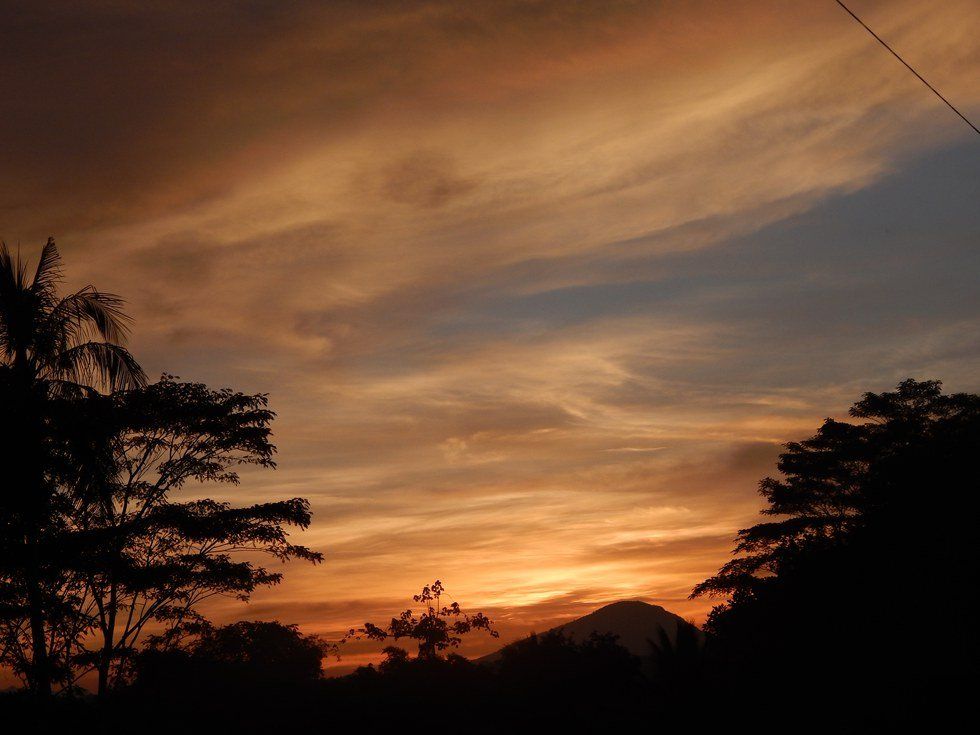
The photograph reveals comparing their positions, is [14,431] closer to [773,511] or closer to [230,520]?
[230,520]

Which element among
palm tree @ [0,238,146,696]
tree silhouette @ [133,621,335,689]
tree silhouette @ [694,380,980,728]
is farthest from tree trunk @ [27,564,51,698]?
tree silhouette @ [694,380,980,728]

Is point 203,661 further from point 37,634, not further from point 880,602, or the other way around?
point 880,602

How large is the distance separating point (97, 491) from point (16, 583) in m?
4.99

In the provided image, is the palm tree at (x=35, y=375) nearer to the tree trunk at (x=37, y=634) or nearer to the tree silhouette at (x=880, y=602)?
the tree trunk at (x=37, y=634)

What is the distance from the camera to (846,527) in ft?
137

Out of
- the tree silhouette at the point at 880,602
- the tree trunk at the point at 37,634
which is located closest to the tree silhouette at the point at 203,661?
the tree trunk at the point at 37,634

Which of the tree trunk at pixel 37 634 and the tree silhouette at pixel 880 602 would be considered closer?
the tree trunk at pixel 37 634

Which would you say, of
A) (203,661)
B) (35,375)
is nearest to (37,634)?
(35,375)

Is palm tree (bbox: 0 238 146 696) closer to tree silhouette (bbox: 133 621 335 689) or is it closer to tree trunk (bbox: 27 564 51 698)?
tree trunk (bbox: 27 564 51 698)

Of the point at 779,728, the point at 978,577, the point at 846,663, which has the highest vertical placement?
the point at 978,577

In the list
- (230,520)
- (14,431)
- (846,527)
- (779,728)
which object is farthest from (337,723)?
(14,431)

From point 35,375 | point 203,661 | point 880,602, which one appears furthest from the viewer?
point 203,661

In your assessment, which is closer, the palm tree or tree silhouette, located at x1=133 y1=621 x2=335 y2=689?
the palm tree

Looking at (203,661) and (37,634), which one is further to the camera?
(203,661)
